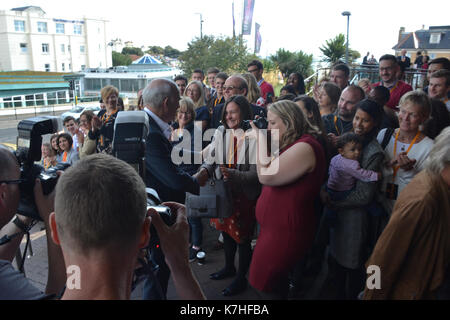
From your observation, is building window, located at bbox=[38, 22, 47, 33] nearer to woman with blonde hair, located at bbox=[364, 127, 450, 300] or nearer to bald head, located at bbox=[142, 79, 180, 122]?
bald head, located at bbox=[142, 79, 180, 122]

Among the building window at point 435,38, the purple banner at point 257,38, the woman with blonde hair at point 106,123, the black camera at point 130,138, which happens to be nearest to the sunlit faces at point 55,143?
the woman with blonde hair at point 106,123

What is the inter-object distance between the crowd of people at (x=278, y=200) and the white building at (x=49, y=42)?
64.4 metres

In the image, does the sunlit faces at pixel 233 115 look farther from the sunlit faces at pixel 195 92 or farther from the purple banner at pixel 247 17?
the purple banner at pixel 247 17

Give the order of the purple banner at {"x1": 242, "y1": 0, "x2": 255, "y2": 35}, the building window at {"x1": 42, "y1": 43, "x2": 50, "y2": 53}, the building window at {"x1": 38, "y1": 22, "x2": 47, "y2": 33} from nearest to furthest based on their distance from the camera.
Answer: the purple banner at {"x1": 242, "y1": 0, "x2": 255, "y2": 35} < the building window at {"x1": 38, "y1": 22, "x2": 47, "y2": 33} < the building window at {"x1": 42, "y1": 43, "x2": 50, "y2": 53}

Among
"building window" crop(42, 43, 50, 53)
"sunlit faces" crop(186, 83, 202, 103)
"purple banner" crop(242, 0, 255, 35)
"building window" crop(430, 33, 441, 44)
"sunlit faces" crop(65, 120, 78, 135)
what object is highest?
"building window" crop(42, 43, 50, 53)

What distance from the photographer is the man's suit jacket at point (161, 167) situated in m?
2.39

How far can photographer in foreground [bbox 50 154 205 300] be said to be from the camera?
94 cm

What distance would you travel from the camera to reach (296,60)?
2088 centimetres

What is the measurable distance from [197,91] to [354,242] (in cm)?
332

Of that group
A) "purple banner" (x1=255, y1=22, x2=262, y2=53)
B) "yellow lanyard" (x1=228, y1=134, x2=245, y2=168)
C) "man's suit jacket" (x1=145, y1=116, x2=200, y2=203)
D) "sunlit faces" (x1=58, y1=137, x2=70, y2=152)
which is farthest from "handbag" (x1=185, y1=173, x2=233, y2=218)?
"purple banner" (x1=255, y1=22, x2=262, y2=53)

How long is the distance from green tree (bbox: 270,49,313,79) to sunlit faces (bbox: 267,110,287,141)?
18375mm

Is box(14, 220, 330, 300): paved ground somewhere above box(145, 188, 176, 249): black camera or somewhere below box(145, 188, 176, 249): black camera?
below

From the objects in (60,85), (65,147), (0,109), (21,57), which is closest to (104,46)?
(21,57)

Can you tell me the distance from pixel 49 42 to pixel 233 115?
2714 inches
